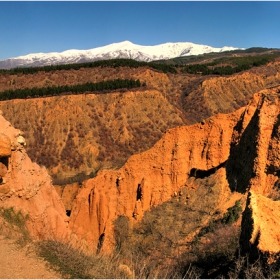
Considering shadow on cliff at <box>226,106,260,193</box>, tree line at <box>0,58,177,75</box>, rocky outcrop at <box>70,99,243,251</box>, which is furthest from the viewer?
tree line at <box>0,58,177,75</box>

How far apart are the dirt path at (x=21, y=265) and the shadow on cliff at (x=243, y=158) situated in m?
12.1

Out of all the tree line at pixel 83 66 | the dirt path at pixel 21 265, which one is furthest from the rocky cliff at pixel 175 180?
the tree line at pixel 83 66

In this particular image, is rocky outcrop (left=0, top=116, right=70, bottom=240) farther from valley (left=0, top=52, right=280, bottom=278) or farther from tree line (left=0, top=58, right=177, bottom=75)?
tree line (left=0, top=58, right=177, bottom=75)

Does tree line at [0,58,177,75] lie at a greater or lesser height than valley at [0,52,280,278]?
greater

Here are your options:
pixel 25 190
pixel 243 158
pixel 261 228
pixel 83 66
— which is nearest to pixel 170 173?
pixel 243 158

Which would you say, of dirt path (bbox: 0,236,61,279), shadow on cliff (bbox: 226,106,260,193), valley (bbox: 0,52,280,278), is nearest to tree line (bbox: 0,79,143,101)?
valley (bbox: 0,52,280,278)

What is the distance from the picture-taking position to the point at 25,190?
1481 cm

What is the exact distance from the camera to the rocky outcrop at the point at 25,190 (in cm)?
1390

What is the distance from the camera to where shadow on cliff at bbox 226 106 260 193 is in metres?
18.0

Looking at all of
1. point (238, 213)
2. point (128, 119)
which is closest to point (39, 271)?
point (238, 213)

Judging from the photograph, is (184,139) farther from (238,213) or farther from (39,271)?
(39,271)

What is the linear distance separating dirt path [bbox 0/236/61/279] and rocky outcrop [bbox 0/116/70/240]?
2.45 m

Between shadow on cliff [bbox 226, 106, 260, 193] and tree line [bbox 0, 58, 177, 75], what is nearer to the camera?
shadow on cliff [bbox 226, 106, 260, 193]

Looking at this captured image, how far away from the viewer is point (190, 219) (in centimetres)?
1827
